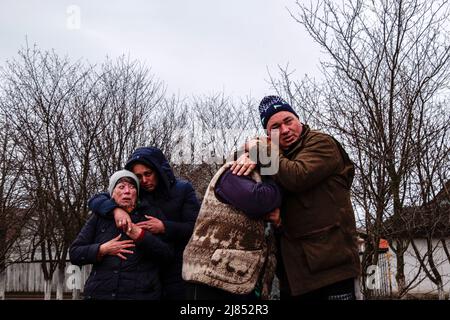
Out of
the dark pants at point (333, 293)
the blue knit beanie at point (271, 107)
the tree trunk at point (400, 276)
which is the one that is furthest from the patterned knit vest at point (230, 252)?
the tree trunk at point (400, 276)

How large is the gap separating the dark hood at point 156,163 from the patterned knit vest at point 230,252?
0.72 m

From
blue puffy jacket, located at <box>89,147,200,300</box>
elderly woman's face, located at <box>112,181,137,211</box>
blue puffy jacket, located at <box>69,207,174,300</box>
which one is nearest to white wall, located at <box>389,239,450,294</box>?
blue puffy jacket, located at <box>89,147,200,300</box>

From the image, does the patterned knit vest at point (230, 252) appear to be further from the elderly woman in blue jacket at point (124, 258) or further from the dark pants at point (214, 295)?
the elderly woman in blue jacket at point (124, 258)

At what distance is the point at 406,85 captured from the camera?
17.3ft

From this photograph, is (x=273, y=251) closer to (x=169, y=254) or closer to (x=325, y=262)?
(x=325, y=262)

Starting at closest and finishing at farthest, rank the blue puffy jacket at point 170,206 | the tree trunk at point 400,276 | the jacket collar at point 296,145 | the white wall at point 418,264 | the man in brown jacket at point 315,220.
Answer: the man in brown jacket at point 315,220, the jacket collar at point 296,145, the blue puffy jacket at point 170,206, the tree trunk at point 400,276, the white wall at point 418,264

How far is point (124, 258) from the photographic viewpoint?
2.97 meters

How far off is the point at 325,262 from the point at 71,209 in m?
7.38

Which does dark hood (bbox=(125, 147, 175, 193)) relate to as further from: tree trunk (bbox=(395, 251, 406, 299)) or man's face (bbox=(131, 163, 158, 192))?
tree trunk (bbox=(395, 251, 406, 299))

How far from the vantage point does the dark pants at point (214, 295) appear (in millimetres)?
2422

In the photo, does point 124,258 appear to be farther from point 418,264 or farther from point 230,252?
point 418,264

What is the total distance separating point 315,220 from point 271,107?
2.16 feet

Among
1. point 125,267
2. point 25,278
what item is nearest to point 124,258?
point 125,267

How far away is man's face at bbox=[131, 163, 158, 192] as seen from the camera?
3.23 meters
